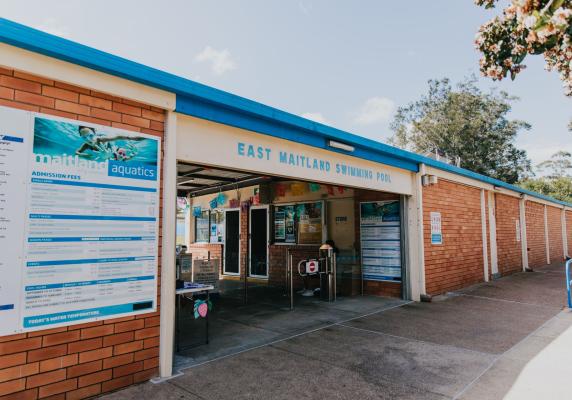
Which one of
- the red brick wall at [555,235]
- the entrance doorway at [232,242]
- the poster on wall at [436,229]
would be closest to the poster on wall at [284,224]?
the entrance doorway at [232,242]

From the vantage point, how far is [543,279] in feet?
38.1

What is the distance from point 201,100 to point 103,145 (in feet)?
4.04

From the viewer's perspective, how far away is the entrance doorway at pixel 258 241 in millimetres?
10781

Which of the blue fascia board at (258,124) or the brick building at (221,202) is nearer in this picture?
the brick building at (221,202)

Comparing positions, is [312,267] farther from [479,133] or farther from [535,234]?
[479,133]

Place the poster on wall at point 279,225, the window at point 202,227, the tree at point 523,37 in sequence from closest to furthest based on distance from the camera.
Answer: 1. the tree at point 523,37
2. the poster on wall at point 279,225
3. the window at point 202,227

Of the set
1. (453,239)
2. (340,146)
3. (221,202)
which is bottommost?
(453,239)

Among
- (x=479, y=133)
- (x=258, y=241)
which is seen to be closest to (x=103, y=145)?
(x=258, y=241)

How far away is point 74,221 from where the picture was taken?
3.32 meters

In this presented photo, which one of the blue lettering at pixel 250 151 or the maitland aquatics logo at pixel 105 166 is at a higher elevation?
the blue lettering at pixel 250 151

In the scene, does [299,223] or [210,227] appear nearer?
[299,223]

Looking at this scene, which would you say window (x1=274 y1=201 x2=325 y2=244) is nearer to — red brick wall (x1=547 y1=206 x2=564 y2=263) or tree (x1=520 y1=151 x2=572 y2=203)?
red brick wall (x1=547 y1=206 x2=564 y2=263)

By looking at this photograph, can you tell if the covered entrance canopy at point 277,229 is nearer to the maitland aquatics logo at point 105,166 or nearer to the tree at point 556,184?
the maitland aquatics logo at point 105,166

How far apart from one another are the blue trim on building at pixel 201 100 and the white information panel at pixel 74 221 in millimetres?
554
